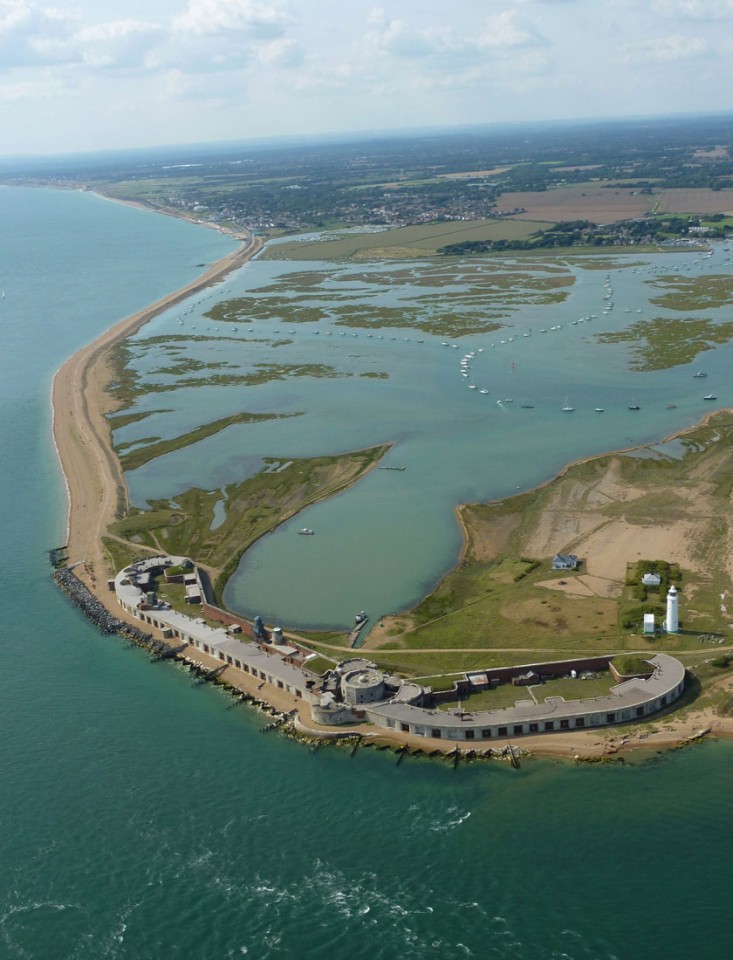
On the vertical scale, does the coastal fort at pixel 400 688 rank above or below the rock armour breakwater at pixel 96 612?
below

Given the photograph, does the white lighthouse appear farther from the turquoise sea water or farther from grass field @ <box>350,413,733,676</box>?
the turquoise sea water

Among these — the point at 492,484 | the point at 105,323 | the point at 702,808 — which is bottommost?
the point at 702,808

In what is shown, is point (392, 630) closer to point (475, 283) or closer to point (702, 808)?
point (702, 808)

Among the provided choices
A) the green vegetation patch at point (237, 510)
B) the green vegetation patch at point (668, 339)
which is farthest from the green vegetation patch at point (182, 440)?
the green vegetation patch at point (668, 339)

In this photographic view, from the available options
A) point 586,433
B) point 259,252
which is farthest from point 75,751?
point 259,252

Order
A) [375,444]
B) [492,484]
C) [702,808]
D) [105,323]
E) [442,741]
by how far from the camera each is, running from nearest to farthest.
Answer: [702,808], [442,741], [492,484], [375,444], [105,323]

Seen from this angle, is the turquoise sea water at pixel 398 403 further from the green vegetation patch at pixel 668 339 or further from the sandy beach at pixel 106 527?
the sandy beach at pixel 106 527
